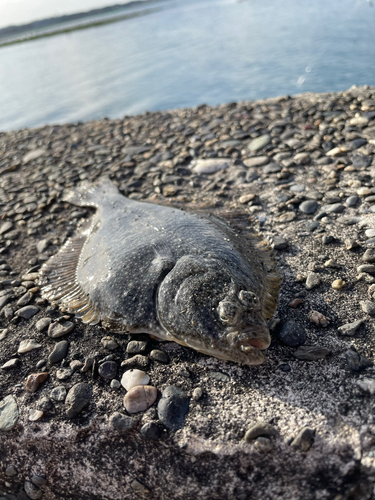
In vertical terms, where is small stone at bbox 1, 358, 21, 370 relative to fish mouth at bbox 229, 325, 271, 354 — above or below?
below

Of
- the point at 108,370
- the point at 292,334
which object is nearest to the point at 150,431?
the point at 108,370

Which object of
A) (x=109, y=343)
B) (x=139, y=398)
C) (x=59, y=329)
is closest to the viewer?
(x=139, y=398)

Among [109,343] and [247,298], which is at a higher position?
[247,298]

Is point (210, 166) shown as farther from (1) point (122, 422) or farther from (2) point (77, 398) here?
(1) point (122, 422)

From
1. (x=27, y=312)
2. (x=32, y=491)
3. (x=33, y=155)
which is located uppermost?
(x=33, y=155)

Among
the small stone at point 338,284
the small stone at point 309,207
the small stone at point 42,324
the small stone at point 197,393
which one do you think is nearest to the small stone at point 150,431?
the small stone at point 197,393

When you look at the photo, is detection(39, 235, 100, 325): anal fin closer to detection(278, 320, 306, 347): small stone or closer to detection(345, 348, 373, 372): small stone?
detection(278, 320, 306, 347): small stone

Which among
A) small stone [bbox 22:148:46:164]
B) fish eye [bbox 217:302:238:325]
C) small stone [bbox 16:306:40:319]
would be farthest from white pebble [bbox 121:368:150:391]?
small stone [bbox 22:148:46:164]

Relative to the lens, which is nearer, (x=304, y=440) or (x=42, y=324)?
Answer: (x=304, y=440)
